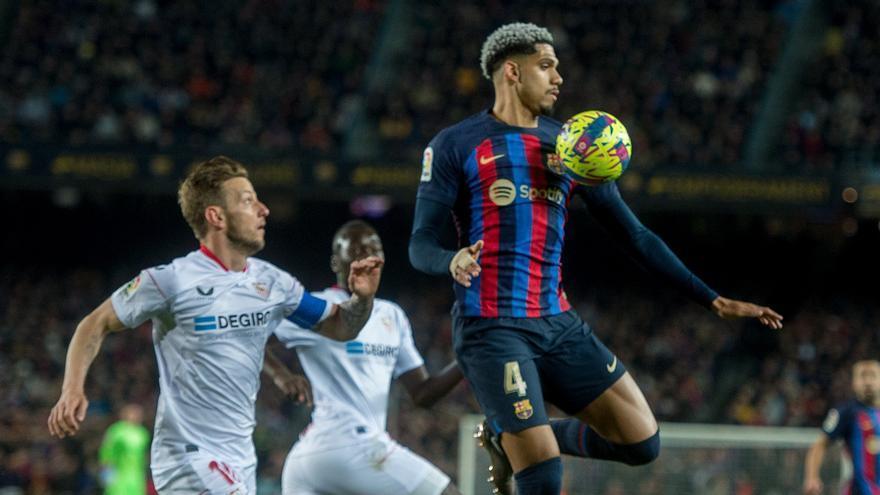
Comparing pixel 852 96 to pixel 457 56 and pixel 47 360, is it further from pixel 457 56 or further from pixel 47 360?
pixel 47 360

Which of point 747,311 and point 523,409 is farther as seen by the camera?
point 747,311

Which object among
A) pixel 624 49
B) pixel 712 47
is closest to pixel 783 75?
pixel 712 47

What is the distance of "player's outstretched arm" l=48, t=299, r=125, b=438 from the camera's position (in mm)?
4586

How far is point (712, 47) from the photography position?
70.7ft

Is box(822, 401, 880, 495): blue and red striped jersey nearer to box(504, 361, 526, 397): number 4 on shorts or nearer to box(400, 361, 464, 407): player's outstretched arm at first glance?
box(400, 361, 464, 407): player's outstretched arm

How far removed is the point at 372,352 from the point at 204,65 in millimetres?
15394

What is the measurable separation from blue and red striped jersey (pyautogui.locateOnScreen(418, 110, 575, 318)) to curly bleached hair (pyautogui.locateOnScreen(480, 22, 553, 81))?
333mm

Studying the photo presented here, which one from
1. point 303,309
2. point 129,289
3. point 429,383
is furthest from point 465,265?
point 429,383

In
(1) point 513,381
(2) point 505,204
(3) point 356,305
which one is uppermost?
(2) point 505,204

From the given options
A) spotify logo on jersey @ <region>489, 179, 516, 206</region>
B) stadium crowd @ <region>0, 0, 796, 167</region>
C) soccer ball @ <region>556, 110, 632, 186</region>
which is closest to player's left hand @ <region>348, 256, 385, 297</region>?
spotify logo on jersey @ <region>489, 179, 516, 206</region>

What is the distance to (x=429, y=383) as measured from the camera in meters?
6.68

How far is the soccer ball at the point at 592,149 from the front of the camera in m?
5.07

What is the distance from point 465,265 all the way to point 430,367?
1404cm

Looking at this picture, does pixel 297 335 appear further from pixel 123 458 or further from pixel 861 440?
pixel 123 458
